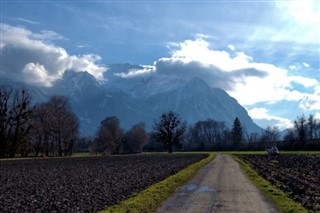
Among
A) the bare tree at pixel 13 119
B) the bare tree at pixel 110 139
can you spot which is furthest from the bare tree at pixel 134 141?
the bare tree at pixel 13 119

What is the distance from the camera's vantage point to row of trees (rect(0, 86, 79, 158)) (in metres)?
95.9

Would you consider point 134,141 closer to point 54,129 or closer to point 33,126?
point 54,129

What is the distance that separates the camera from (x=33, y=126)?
100 meters

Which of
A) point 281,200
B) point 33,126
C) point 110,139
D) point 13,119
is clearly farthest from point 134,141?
point 281,200

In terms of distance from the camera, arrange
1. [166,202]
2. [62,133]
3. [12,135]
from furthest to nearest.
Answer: [62,133] → [12,135] → [166,202]

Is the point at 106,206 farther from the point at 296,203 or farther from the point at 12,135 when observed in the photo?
the point at 12,135

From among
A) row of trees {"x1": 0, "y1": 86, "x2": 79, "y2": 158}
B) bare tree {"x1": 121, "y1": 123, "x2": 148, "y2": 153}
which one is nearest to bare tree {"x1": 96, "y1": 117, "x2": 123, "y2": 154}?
bare tree {"x1": 121, "y1": 123, "x2": 148, "y2": 153}


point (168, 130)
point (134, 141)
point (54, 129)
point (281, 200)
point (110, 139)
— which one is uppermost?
point (168, 130)

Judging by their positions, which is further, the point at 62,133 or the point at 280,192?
the point at 62,133

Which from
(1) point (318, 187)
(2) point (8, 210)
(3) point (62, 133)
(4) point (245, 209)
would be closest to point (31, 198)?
(2) point (8, 210)

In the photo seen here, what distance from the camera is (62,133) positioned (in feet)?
368

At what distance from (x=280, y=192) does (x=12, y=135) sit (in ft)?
274

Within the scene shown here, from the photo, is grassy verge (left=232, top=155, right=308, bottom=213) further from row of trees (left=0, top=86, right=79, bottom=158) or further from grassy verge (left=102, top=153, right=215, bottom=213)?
row of trees (left=0, top=86, right=79, bottom=158)

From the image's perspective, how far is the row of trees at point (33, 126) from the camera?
315ft
